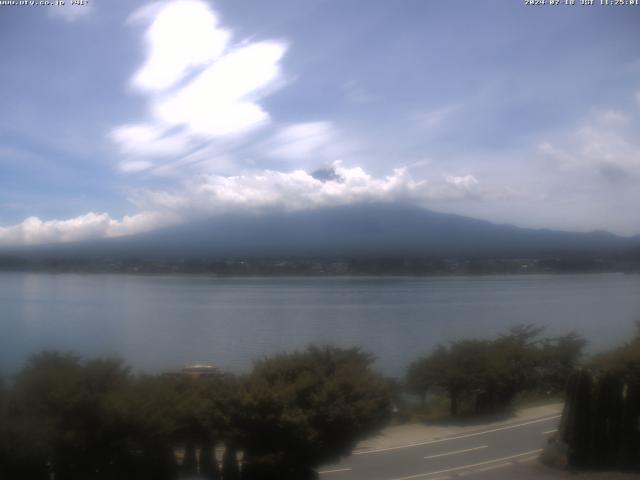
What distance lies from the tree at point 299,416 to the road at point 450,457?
2.60ft

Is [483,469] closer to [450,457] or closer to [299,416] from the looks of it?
[450,457]

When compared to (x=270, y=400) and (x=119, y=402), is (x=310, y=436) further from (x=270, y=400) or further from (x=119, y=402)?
(x=119, y=402)

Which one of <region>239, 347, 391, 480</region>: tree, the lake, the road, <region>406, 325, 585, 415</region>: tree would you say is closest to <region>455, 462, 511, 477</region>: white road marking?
the road

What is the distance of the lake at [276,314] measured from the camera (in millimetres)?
16312

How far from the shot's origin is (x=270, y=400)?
934 centimetres

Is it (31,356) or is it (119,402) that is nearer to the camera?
(119,402)

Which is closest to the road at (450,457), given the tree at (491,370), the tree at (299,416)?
the tree at (299,416)

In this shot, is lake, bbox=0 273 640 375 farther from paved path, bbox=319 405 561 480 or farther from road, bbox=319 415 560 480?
road, bbox=319 415 560 480

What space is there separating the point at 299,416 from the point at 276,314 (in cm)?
1816

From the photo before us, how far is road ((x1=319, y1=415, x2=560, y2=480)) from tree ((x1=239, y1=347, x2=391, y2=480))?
792mm

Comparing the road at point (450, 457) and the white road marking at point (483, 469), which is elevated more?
the white road marking at point (483, 469)

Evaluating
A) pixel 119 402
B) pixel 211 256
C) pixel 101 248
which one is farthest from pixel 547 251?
pixel 119 402

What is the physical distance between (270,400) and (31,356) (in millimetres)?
3895

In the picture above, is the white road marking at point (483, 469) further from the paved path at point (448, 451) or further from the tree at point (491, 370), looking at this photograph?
the tree at point (491, 370)
